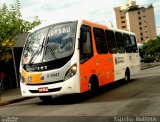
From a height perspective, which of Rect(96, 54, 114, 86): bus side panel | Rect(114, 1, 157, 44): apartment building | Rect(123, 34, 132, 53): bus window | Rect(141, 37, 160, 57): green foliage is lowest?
Rect(141, 37, 160, 57): green foliage

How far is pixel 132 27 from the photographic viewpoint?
481 feet

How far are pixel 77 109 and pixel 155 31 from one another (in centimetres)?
14256

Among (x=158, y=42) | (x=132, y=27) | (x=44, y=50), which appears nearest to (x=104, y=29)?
(x=44, y=50)

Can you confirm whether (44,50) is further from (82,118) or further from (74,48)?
(82,118)

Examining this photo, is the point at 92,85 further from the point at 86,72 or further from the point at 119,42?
the point at 119,42

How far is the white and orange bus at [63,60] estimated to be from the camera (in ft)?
38.7

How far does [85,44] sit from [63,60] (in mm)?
1393

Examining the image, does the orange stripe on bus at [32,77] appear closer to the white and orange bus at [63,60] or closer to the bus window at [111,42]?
the white and orange bus at [63,60]

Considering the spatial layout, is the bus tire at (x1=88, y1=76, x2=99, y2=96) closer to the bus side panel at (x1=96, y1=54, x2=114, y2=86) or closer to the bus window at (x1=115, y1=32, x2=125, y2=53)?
the bus side panel at (x1=96, y1=54, x2=114, y2=86)

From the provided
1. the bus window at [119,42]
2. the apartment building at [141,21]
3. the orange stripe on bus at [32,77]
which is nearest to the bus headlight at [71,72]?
the orange stripe on bus at [32,77]

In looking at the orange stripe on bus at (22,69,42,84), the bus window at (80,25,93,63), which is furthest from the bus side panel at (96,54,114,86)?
the orange stripe on bus at (22,69,42,84)

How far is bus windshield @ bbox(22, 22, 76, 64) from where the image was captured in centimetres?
1207

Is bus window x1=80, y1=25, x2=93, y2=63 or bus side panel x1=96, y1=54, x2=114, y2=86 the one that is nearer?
bus window x1=80, y1=25, x2=93, y2=63

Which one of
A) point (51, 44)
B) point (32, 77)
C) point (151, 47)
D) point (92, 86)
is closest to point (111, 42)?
point (92, 86)
